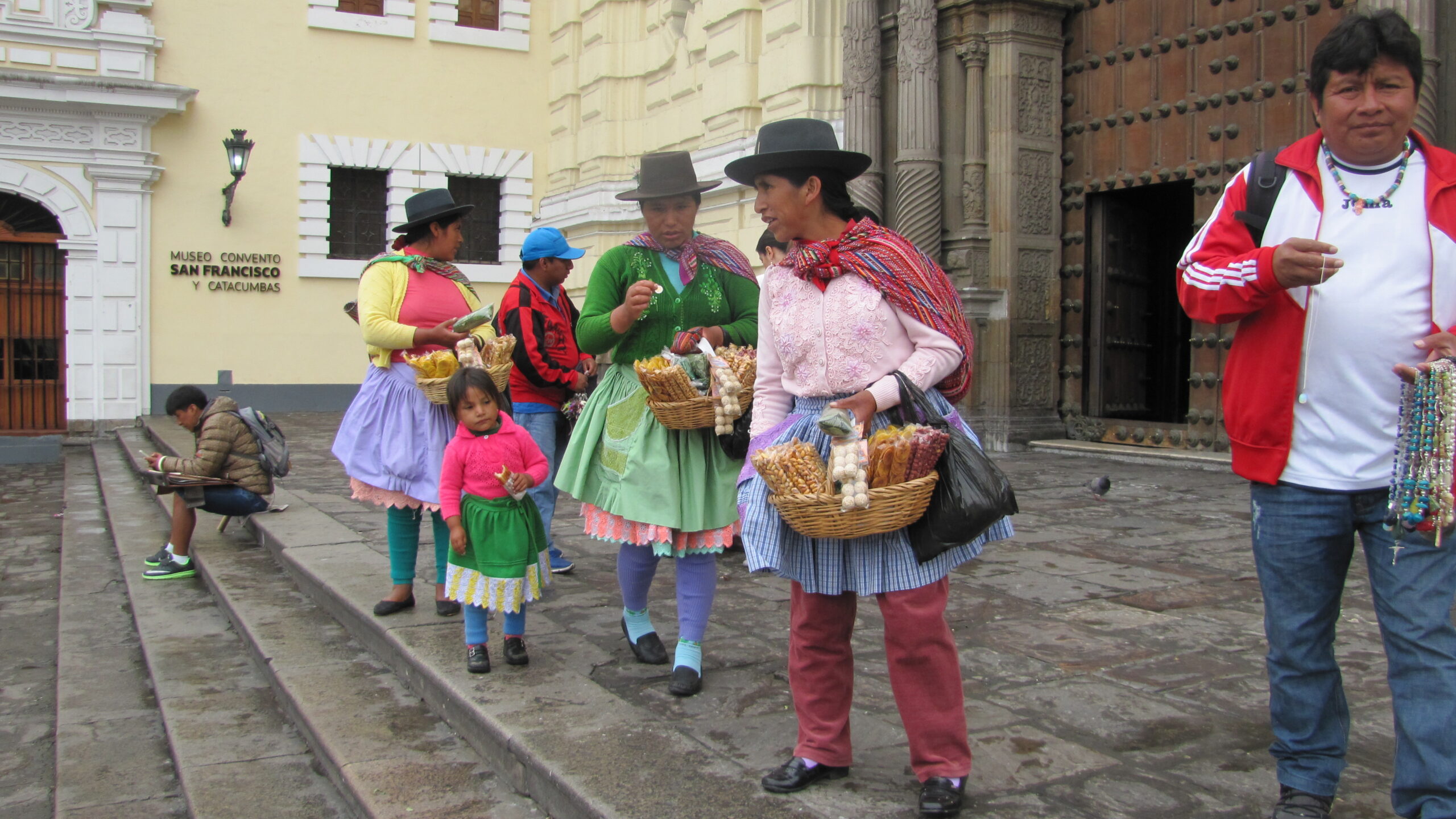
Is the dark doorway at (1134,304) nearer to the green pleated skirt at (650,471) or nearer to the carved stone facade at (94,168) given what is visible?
the green pleated skirt at (650,471)

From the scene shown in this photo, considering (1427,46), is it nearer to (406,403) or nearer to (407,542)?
(406,403)

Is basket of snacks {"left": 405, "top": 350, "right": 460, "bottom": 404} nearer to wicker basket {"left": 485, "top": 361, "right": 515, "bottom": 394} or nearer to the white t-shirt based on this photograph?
wicker basket {"left": 485, "top": 361, "right": 515, "bottom": 394}

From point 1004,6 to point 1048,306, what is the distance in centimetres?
258

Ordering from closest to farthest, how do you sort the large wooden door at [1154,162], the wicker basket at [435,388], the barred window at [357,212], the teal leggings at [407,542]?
the wicker basket at [435,388]
the teal leggings at [407,542]
the large wooden door at [1154,162]
the barred window at [357,212]

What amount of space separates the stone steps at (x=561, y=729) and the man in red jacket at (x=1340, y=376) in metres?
1.17

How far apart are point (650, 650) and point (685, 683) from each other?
432 millimetres

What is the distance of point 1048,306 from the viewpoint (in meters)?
10.2

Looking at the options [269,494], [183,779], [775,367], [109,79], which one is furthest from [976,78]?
[109,79]

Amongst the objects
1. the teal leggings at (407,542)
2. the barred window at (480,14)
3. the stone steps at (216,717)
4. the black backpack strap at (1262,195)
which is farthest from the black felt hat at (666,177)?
the barred window at (480,14)

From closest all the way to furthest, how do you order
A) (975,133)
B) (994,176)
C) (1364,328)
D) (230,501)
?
(1364,328) → (230,501) → (994,176) → (975,133)

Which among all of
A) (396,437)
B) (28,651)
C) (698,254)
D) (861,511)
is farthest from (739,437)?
(28,651)

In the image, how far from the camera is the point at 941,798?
8.91 feet

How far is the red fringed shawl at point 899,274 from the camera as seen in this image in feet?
9.63

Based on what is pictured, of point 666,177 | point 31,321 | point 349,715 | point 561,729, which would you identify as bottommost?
point 349,715
